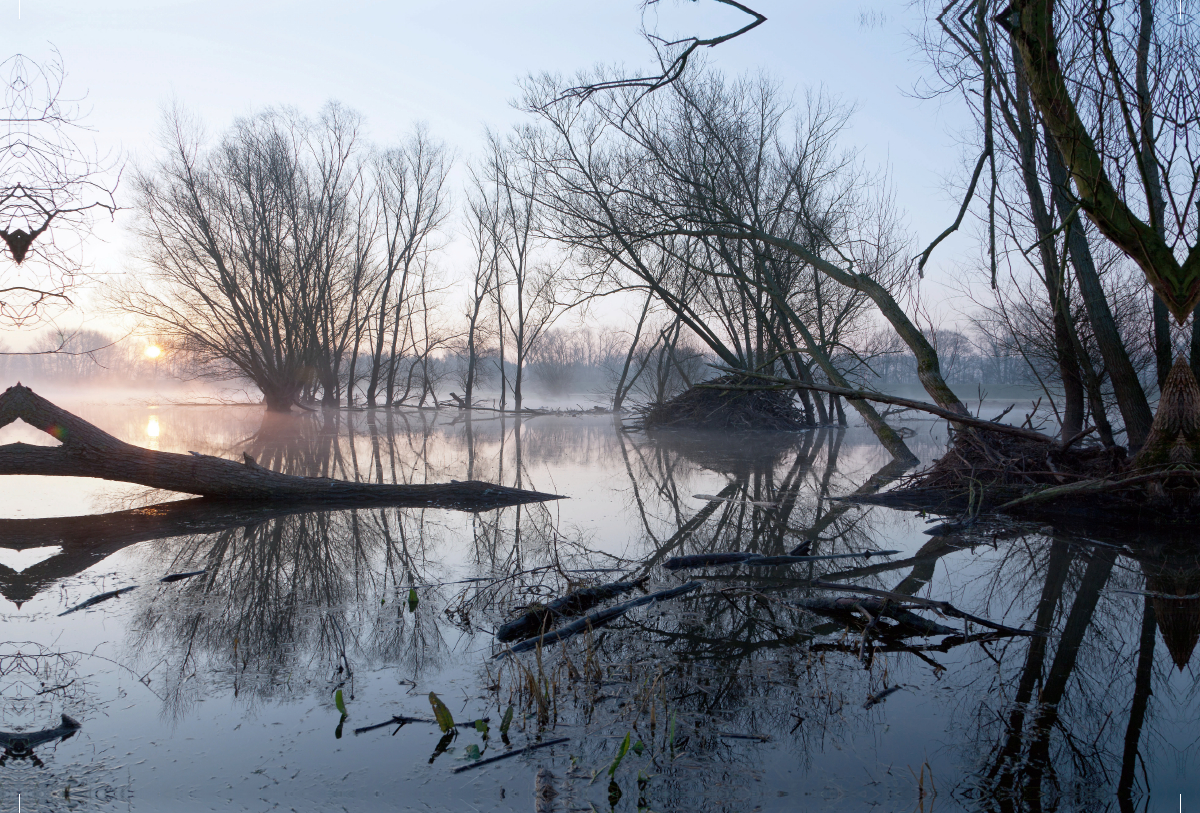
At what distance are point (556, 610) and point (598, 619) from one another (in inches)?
10.9

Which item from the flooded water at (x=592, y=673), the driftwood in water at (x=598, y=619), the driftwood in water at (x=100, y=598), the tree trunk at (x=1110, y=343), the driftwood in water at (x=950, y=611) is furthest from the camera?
the tree trunk at (x=1110, y=343)

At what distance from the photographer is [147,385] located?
7669 cm

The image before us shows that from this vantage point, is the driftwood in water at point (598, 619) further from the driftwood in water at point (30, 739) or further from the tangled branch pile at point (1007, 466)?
the tangled branch pile at point (1007, 466)

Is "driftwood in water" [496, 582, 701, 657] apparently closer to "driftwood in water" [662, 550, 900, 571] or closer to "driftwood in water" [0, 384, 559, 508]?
"driftwood in water" [662, 550, 900, 571]

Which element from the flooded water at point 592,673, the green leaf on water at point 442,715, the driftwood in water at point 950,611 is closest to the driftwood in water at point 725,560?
the flooded water at point 592,673

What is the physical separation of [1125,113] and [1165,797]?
190 inches

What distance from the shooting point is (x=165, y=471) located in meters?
7.23

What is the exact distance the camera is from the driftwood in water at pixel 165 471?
7.02 metres

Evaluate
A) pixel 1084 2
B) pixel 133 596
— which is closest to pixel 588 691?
pixel 133 596

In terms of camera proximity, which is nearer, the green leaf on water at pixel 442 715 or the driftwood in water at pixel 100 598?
the green leaf on water at pixel 442 715

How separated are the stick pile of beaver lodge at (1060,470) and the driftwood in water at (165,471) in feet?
11.0

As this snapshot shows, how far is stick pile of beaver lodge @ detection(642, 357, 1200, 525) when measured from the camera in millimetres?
6402

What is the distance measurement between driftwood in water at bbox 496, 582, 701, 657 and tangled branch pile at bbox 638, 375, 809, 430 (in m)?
15.7

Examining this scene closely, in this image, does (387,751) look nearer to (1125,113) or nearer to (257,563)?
(257,563)
